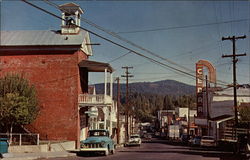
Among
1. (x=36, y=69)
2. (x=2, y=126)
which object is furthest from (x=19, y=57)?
(x=2, y=126)

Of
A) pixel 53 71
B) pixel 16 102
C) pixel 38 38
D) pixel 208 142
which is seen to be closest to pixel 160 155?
pixel 16 102

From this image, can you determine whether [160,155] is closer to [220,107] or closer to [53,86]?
[53,86]

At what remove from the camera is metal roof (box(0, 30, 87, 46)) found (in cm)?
3597

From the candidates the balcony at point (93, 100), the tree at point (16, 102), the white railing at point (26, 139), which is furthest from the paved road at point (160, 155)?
the tree at point (16, 102)

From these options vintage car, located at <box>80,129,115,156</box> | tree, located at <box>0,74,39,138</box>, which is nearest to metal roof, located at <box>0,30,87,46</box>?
tree, located at <box>0,74,39,138</box>

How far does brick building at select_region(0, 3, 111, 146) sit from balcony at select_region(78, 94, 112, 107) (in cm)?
52

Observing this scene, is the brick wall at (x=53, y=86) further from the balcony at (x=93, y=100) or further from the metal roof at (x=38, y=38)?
the metal roof at (x=38, y=38)

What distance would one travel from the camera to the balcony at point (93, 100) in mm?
35000

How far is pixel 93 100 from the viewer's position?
3559 cm

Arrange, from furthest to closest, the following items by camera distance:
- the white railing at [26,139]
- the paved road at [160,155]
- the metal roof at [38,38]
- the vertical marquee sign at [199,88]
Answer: the vertical marquee sign at [199,88] → the metal roof at [38,38] → the white railing at [26,139] → the paved road at [160,155]

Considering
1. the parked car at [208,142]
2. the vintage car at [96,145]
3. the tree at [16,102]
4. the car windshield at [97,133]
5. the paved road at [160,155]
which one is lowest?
the parked car at [208,142]

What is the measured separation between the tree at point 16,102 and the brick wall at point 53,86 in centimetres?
358

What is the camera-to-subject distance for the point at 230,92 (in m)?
67.7

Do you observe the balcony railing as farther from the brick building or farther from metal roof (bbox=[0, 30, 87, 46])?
metal roof (bbox=[0, 30, 87, 46])
